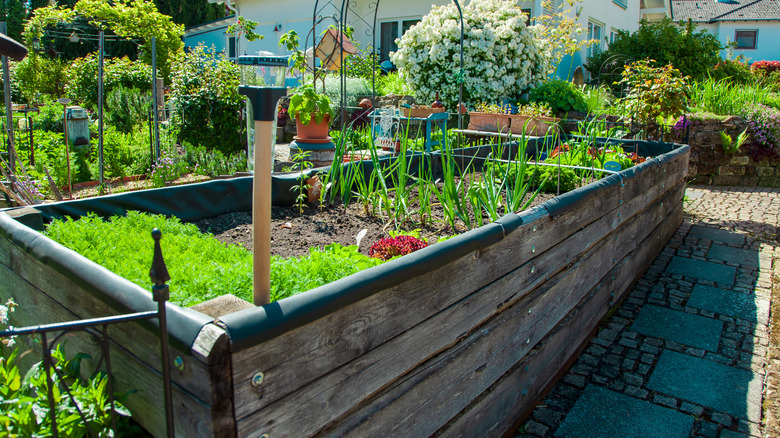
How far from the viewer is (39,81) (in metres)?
16.3

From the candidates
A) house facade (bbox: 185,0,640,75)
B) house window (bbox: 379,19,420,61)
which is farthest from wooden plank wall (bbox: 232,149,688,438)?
house window (bbox: 379,19,420,61)

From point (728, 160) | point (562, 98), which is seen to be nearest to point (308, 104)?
point (562, 98)

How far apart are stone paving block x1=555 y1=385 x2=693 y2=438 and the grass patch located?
49.4 inches

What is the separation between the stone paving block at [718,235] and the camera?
5465 mm

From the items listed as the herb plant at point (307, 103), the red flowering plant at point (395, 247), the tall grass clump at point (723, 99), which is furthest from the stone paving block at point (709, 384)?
the tall grass clump at point (723, 99)

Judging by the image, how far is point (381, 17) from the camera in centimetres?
1493

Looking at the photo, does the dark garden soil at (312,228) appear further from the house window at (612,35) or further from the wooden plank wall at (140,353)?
the house window at (612,35)

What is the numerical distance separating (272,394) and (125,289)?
1.60 feet

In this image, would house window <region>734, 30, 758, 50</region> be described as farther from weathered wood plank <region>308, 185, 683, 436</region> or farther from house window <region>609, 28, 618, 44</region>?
weathered wood plank <region>308, 185, 683, 436</region>

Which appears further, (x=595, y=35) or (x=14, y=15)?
(x=14, y=15)

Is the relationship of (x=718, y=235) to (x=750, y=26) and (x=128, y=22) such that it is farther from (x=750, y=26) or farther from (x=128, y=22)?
(x=750, y=26)

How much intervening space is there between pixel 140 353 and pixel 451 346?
995mm

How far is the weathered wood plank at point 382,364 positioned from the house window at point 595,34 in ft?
47.1

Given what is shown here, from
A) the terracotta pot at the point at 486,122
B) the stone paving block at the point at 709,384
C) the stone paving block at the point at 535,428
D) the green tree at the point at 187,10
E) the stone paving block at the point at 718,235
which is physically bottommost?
the stone paving block at the point at 535,428
